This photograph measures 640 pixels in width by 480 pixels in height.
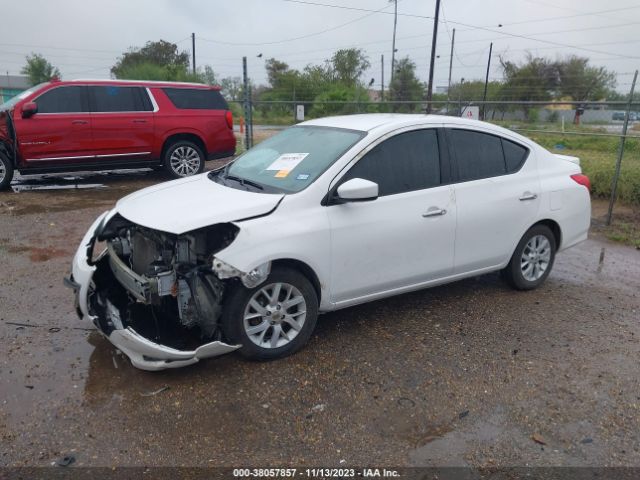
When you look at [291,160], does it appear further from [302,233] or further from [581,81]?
[581,81]

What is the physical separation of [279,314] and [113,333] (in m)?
1.08

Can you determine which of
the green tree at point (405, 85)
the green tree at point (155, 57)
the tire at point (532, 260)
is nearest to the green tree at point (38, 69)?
the green tree at point (155, 57)

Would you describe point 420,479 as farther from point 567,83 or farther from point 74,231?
point 567,83

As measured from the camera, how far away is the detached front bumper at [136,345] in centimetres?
335

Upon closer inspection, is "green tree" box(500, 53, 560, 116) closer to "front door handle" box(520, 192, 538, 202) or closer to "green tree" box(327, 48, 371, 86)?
"green tree" box(327, 48, 371, 86)

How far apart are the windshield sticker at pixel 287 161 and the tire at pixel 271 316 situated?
931mm

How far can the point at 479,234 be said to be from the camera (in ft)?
15.3

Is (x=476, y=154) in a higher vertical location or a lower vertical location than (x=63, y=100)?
lower

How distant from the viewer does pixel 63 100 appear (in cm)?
940

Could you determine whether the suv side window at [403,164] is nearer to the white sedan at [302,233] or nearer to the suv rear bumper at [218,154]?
the white sedan at [302,233]

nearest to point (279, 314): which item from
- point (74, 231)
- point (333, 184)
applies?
point (333, 184)

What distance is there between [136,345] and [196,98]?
8.14 metres

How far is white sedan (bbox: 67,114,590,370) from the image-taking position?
357cm

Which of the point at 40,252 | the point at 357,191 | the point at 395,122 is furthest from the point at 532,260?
the point at 40,252
